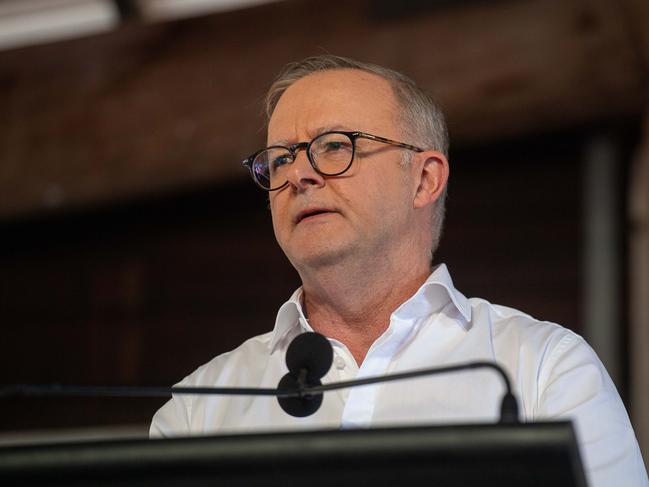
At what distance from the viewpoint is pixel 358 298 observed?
1.88 meters

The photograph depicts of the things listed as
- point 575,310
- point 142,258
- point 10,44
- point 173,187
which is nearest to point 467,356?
point 575,310

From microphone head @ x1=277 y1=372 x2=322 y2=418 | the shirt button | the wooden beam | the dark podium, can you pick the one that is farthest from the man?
the wooden beam

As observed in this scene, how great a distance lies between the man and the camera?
5.45ft

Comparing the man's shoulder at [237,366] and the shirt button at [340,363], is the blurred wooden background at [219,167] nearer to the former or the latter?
the man's shoulder at [237,366]

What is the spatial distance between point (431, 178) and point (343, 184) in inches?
10.9

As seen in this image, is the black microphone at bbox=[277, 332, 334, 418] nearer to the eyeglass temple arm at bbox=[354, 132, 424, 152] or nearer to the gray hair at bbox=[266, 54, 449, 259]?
the eyeglass temple arm at bbox=[354, 132, 424, 152]

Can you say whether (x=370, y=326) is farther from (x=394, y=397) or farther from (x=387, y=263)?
(x=394, y=397)

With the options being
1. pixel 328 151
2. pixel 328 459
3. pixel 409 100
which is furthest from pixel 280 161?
pixel 328 459

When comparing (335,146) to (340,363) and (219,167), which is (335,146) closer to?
(340,363)

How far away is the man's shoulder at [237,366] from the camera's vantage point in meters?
1.94

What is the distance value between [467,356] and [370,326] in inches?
9.3

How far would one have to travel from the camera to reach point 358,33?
3.82 metres

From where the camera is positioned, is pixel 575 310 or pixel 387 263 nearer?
pixel 387 263

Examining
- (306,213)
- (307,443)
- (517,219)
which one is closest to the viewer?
(307,443)
